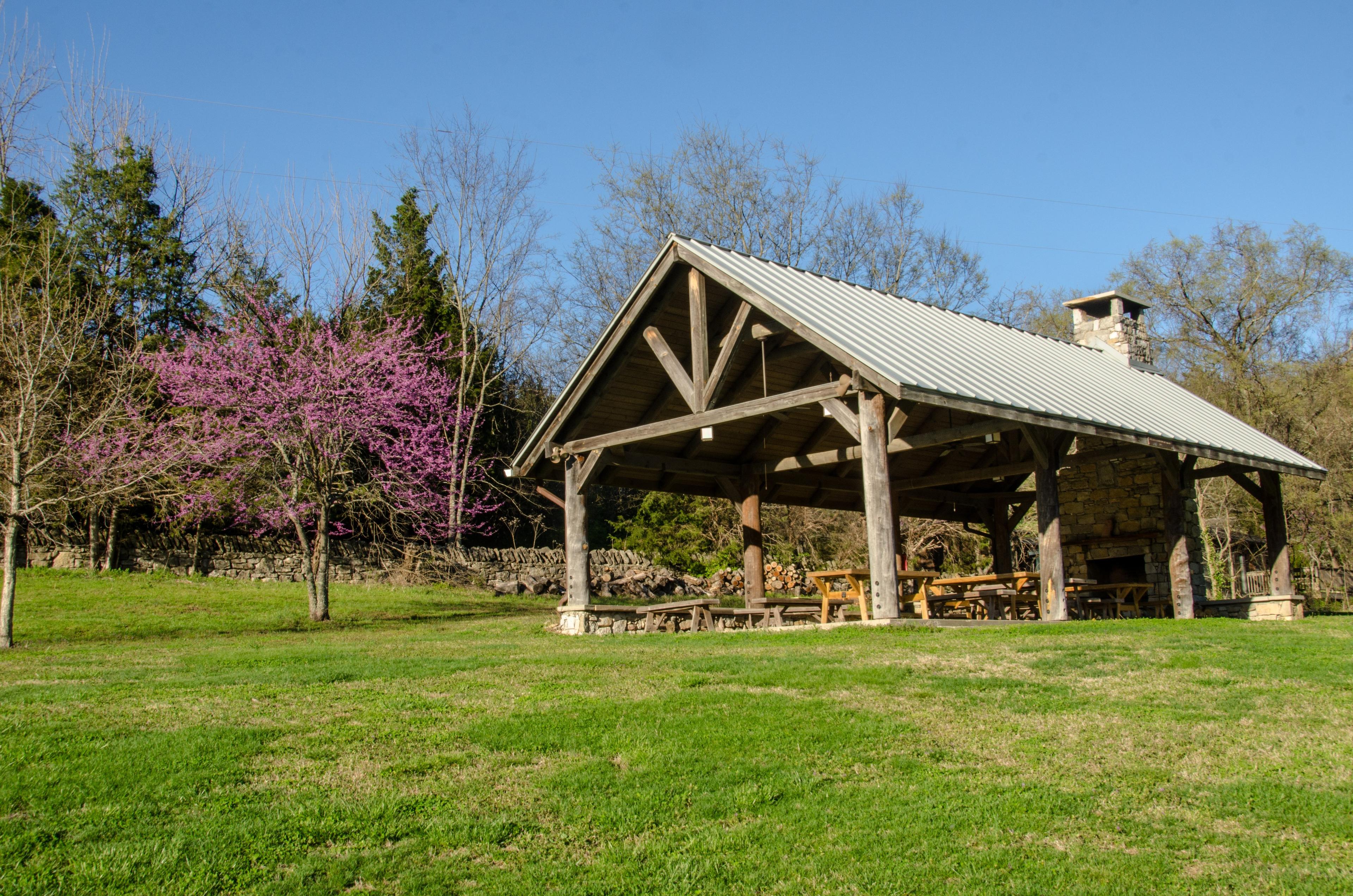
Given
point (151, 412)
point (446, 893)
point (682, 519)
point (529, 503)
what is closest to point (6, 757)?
point (446, 893)

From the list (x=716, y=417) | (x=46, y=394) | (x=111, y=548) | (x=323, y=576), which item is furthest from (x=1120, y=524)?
(x=111, y=548)

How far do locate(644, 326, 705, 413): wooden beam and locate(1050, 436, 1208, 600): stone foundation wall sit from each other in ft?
22.0

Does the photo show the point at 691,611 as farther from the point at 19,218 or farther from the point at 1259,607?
the point at 19,218

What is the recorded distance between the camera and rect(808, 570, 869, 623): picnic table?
42.2 feet

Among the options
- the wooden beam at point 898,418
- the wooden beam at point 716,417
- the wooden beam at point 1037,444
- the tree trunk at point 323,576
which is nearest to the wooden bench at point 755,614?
the wooden beam at point 716,417

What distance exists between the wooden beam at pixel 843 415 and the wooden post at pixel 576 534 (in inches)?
164

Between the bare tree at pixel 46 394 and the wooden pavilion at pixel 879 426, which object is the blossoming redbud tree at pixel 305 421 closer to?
the bare tree at pixel 46 394

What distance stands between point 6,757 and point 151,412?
64.8 feet

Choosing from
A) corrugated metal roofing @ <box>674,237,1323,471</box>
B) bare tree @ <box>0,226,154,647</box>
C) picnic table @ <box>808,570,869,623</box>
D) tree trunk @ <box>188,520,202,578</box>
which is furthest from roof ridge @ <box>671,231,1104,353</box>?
tree trunk @ <box>188,520,202,578</box>

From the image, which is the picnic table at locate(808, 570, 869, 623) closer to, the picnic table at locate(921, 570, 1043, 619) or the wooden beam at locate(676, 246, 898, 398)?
the picnic table at locate(921, 570, 1043, 619)

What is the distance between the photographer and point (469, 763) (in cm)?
588

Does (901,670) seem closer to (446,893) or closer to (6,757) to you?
(446,893)

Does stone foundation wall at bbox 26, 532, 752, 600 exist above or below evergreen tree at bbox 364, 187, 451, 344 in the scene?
below

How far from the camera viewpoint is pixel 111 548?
24172mm
